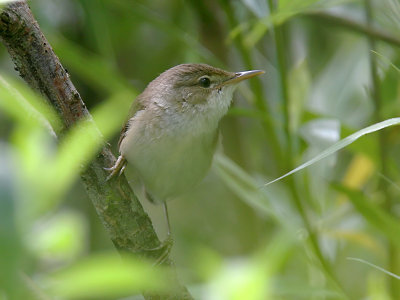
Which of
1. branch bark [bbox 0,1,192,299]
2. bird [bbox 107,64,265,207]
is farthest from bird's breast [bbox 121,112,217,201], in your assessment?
branch bark [bbox 0,1,192,299]

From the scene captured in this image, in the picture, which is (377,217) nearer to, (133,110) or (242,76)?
(242,76)

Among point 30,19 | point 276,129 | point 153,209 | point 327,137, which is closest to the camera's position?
point 30,19

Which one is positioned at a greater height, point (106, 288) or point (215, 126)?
point (215, 126)

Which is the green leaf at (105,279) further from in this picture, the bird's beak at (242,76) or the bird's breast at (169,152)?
the bird's beak at (242,76)

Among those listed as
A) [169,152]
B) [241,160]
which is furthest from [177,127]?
[241,160]

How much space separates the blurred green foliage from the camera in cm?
78

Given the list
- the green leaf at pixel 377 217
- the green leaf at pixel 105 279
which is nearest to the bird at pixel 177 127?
the green leaf at pixel 377 217

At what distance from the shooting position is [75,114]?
1.60 m

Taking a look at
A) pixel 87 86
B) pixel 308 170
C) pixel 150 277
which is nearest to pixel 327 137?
pixel 308 170

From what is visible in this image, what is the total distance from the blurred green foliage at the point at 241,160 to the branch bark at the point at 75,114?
0.06 metres

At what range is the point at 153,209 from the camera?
4.07 m

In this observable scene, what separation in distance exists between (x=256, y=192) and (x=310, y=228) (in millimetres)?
256

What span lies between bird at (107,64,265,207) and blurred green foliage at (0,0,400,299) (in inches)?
3.6

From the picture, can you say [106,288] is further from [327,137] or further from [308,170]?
[308,170]
